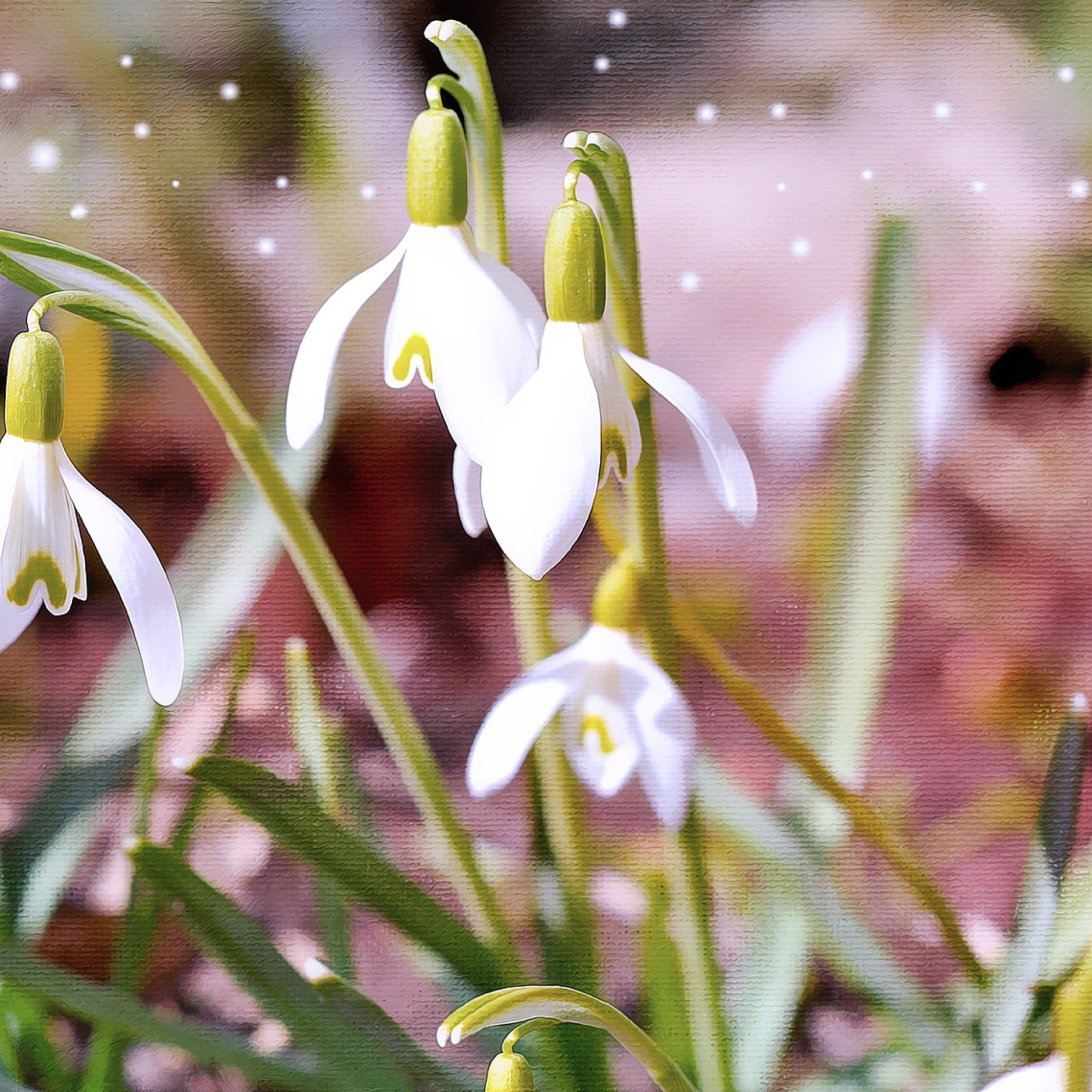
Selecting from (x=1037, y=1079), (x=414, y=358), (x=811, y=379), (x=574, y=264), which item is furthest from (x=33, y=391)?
(x=1037, y=1079)

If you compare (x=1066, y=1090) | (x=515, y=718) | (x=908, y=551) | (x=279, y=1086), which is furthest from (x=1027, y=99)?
(x=279, y=1086)

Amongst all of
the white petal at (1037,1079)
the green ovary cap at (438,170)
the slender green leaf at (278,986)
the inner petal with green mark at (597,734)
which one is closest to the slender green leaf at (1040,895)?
the white petal at (1037,1079)

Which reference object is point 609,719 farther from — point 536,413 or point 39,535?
point 39,535

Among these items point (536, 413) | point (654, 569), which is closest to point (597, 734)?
point (654, 569)

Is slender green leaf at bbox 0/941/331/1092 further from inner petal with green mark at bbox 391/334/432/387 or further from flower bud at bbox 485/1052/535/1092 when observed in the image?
inner petal with green mark at bbox 391/334/432/387

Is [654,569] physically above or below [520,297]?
below

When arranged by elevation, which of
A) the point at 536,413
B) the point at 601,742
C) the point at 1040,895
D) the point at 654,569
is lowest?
the point at 1040,895

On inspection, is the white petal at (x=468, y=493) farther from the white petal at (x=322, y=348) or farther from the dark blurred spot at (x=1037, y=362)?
the dark blurred spot at (x=1037, y=362)

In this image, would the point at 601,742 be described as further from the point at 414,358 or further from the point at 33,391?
the point at 33,391
